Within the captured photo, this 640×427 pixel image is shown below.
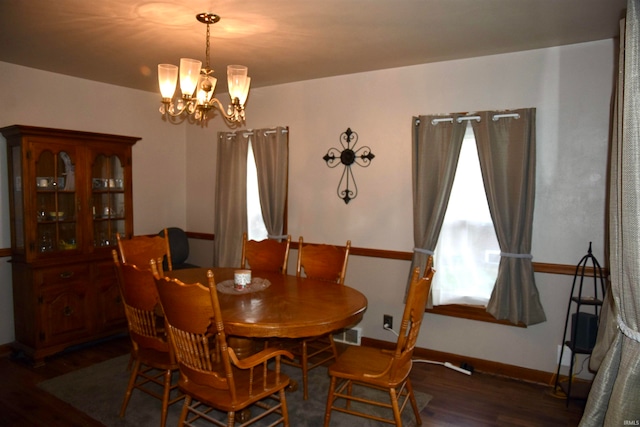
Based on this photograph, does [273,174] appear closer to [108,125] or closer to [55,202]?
[108,125]

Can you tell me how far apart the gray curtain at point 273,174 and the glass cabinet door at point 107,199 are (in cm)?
137

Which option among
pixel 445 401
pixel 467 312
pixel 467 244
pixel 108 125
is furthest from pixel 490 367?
pixel 108 125

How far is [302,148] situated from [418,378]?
2.39 meters

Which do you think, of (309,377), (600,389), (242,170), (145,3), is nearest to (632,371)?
(600,389)

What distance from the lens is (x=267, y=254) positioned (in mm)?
3566

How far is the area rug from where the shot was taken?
2.65 m

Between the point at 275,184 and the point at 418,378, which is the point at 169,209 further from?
the point at 418,378

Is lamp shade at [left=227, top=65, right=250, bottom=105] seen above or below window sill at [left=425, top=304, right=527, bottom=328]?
above

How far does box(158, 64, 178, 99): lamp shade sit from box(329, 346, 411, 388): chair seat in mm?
1853

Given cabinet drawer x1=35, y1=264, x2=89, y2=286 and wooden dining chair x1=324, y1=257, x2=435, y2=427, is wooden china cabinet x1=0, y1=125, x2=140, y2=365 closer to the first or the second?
cabinet drawer x1=35, y1=264, x2=89, y2=286

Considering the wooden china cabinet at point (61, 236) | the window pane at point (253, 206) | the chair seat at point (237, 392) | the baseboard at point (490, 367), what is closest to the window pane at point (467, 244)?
the baseboard at point (490, 367)

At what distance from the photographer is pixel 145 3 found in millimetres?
2430

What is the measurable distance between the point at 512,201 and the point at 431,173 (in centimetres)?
66

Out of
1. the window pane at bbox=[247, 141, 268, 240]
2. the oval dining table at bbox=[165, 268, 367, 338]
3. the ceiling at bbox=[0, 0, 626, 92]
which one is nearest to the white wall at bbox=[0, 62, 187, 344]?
the ceiling at bbox=[0, 0, 626, 92]
